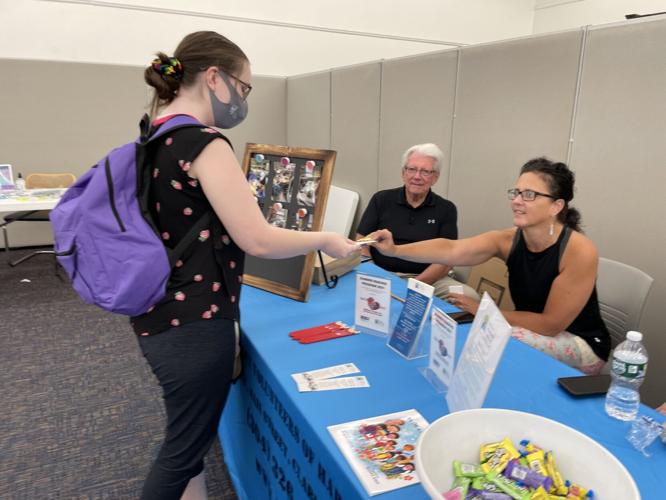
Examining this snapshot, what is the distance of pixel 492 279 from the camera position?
2.74 meters

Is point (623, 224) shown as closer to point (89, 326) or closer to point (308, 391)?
point (308, 391)

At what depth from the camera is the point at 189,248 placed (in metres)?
1.09

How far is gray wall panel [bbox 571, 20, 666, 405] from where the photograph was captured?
206 centimetres

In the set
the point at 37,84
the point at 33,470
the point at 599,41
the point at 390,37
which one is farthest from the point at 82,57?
the point at 599,41

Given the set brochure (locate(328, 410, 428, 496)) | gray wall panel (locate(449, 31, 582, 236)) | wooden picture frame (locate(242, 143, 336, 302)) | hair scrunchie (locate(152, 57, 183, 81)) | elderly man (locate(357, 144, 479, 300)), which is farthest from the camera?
elderly man (locate(357, 144, 479, 300))

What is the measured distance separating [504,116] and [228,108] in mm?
2088

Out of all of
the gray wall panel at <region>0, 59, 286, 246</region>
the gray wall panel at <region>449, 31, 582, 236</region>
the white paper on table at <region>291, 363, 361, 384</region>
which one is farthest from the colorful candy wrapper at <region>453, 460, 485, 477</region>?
the gray wall panel at <region>0, 59, 286, 246</region>

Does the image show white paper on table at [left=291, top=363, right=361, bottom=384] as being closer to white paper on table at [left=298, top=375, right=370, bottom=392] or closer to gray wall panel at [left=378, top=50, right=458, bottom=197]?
white paper on table at [left=298, top=375, right=370, bottom=392]

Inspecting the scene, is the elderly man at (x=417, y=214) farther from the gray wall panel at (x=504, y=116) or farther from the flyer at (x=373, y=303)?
the flyer at (x=373, y=303)

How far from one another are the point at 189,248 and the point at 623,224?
206 centimetres

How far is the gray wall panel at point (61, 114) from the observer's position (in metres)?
4.54

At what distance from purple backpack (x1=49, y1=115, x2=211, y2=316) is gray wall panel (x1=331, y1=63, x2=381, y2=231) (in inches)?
120

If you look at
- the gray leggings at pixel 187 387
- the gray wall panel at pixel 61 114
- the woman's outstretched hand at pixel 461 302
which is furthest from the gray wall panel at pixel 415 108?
the gray wall panel at pixel 61 114

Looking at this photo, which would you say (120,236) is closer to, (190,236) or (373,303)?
(190,236)
